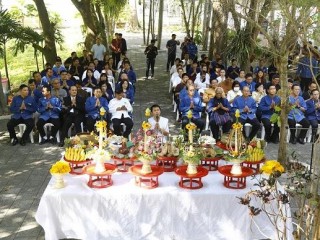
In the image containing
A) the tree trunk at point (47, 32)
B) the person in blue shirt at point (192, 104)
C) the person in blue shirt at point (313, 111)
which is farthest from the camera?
the tree trunk at point (47, 32)

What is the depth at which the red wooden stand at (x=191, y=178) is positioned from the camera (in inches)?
208

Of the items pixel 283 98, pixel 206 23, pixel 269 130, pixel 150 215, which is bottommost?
pixel 150 215

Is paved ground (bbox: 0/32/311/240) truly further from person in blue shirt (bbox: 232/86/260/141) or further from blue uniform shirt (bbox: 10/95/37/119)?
blue uniform shirt (bbox: 10/95/37/119)

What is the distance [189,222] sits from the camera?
5250 mm

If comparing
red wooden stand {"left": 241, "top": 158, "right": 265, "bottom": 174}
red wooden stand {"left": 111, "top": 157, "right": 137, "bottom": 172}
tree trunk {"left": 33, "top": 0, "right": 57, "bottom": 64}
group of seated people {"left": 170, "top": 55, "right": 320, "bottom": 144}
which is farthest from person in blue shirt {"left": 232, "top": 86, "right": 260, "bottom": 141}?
tree trunk {"left": 33, "top": 0, "right": 57, "bottom": 64}

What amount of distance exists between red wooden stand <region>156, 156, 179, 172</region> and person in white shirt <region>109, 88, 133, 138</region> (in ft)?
10.0

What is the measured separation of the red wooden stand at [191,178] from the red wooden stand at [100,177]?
0.81 metres

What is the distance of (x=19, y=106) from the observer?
8.87 metres

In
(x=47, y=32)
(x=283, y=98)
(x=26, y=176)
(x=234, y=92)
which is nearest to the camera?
(x=283, y=98)

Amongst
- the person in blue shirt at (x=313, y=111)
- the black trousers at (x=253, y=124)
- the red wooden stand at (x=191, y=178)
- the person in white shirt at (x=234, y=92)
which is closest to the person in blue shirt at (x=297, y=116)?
the person in blue shirt at (x=313, y=111)

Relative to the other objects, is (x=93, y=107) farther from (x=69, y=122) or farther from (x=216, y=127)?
(x=216, y=127)

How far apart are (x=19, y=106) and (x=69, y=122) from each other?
1.03m

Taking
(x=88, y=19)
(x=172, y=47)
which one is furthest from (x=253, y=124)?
(x=88, y=19)

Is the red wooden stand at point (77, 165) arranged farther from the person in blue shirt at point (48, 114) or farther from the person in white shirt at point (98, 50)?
the person in white shirt at point (98, 50)
